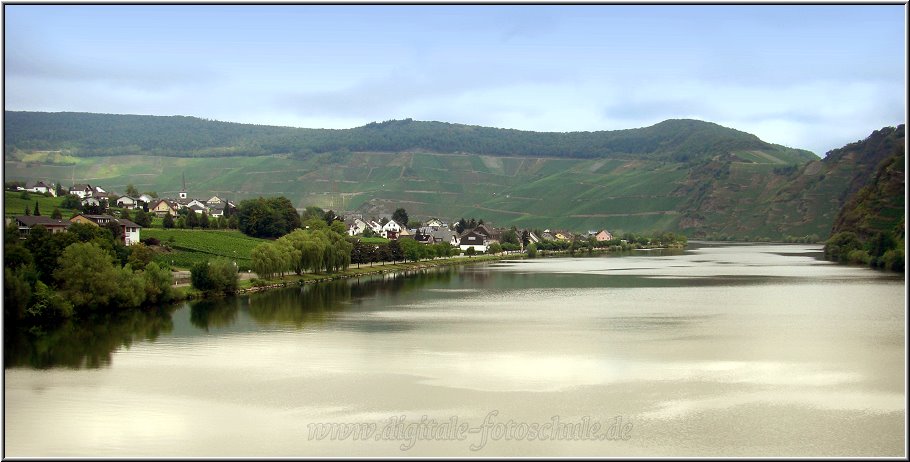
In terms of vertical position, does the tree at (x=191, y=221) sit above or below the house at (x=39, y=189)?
below

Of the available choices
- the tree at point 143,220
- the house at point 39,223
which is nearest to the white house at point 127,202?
the tree at point 143,220

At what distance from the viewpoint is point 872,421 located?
17.0 meters

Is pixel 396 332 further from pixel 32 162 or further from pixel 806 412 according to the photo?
pixel 32 162

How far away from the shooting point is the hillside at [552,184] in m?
128

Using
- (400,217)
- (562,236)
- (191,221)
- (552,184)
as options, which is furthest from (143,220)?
(552,184)

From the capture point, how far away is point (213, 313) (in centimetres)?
3291

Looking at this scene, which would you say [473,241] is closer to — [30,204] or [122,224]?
[30,204]

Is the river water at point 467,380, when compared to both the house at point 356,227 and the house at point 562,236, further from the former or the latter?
the house at point 562,236

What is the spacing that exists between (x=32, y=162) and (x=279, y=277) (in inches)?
5071

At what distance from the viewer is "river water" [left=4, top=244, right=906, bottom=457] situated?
15.9 metres

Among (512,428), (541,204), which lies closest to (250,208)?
(512,428)

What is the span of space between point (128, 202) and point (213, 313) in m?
57.5

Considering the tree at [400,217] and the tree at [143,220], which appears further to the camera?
the tree at [400,217]

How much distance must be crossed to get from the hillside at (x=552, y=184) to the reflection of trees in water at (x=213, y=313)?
3642 inches
